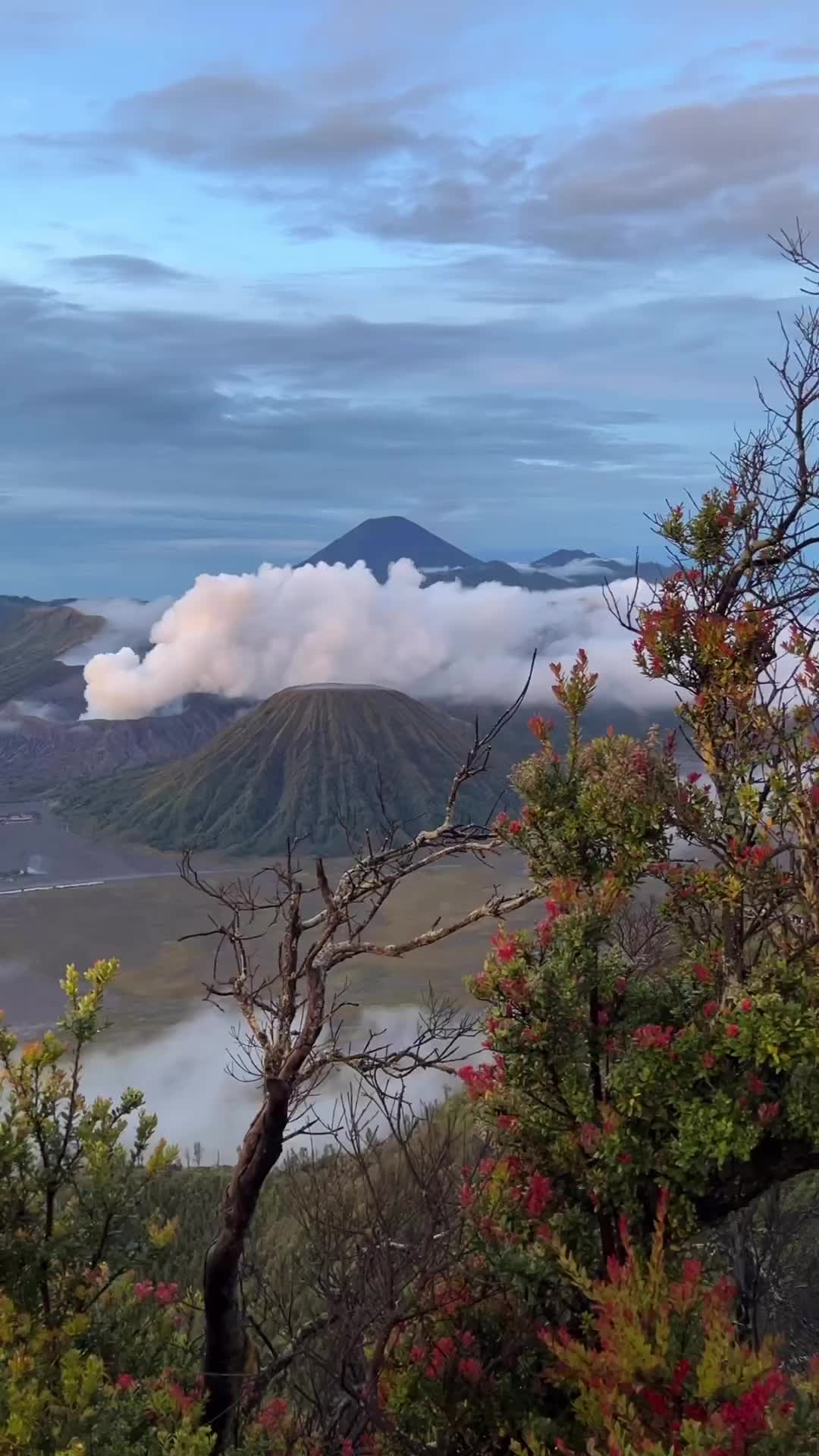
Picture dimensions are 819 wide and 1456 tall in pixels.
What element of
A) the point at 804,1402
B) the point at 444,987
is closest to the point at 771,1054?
the point at 804,1402

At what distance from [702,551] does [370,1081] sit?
5.38 m

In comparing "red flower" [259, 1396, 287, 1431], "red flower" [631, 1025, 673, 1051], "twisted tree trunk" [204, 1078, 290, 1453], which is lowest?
"red flower" [259, 1396, 287, 1431]

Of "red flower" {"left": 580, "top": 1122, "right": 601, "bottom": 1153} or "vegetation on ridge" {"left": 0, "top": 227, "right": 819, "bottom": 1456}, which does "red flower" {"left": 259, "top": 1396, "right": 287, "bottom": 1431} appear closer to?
"vegetation on ridge" {"left": 0, "top": 227, "right": 819, "bottom": 1456}

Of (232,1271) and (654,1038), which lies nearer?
(654,1038)

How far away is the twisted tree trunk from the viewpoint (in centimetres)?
908

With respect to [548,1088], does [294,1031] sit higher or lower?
higher

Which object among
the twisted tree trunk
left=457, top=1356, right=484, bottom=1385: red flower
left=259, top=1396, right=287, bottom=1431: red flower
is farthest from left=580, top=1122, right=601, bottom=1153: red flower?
left=259, top=1396, right=287, bottom=1431: red flower

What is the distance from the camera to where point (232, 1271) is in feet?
30.3

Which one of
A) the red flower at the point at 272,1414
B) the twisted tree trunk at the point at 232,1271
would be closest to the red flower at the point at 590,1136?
the twisted tree trunk at the point at 232,1271

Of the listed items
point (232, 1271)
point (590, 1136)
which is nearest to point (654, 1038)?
point (590, 1136)

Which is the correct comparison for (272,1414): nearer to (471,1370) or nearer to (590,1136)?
(471,1370)

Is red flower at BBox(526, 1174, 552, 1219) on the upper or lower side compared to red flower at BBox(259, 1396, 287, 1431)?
upper

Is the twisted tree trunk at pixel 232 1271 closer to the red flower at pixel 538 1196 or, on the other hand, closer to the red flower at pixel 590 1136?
the red flower at pixel 538 1196

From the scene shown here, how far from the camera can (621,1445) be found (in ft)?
20.4
